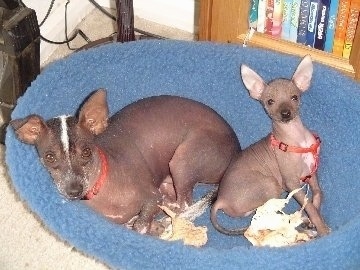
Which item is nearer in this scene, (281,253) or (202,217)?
(281,253)

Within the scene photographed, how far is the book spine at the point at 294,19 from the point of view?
211 centimetres

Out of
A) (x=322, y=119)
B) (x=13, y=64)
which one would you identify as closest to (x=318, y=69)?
(x=322, y=119)

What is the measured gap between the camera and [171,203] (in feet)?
6.64

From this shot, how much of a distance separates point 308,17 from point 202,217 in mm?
677

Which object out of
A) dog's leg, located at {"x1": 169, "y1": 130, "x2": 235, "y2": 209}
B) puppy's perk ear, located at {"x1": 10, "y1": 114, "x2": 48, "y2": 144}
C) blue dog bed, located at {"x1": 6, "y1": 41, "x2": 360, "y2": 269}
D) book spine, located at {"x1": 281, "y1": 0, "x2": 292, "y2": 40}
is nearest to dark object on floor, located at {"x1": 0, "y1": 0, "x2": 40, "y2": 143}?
blue dog bed, located at {"x1": 6, "y1": 41, "x2": 360, "y2": 269}

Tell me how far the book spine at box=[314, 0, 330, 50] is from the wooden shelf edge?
24 millimetres

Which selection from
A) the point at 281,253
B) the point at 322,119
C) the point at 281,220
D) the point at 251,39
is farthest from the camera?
the point at 251,39

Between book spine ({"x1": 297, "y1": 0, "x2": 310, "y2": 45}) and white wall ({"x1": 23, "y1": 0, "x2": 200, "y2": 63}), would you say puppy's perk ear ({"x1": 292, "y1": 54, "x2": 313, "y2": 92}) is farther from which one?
white wall ({"x1": 23, "y1": 0, "x2": 200, "y2": 63})

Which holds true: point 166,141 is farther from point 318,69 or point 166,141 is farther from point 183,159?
point 318,69

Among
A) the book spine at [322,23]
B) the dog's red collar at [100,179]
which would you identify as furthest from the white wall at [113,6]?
the dog's red collar at [100,179]

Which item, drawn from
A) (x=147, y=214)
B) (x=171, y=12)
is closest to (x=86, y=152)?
(x=147, y=214)

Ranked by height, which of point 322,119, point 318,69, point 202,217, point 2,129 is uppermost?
point 318,69

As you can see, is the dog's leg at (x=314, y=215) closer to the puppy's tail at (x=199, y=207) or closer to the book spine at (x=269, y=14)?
the puppy's tail at (x=199, y=207)

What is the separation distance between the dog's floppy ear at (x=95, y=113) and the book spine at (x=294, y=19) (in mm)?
710
